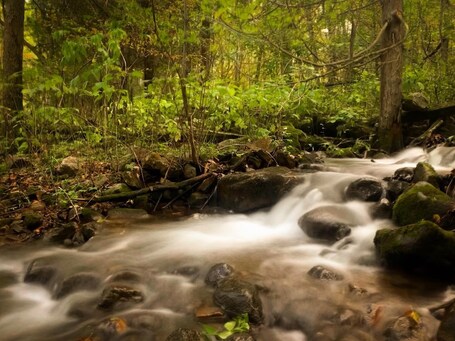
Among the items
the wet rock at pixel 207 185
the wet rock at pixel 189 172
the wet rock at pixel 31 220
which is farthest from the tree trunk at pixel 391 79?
the wet rock at pixel 31 220

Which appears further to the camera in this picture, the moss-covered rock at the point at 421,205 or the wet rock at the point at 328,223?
the wet rock at the point at 328,223

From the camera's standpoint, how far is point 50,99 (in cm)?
636

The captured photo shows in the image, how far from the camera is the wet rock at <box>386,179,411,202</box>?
4999mm

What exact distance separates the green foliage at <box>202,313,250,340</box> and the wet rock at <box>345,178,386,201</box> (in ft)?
9.69

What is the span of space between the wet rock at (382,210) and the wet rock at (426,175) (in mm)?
474

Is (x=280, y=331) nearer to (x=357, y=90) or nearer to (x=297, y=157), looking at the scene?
(x=297, y=157)

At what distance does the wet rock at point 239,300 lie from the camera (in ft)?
9.93

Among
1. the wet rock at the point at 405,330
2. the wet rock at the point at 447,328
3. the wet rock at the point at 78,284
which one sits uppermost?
the wet rock at the point at 447,328

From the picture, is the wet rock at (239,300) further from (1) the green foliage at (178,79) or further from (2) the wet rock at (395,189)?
(2) the wet rock at (395,189)

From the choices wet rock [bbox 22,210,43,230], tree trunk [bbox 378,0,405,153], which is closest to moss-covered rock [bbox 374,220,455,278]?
tree trunk [bbox 378,0,405,153]

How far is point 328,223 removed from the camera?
187 inches

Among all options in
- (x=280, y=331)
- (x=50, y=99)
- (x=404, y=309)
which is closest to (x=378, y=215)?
(x=404, y=309)

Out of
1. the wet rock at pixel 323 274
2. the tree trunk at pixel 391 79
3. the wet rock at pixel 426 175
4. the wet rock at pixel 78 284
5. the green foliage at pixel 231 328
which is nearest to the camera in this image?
the green foliage at pixel 231 328

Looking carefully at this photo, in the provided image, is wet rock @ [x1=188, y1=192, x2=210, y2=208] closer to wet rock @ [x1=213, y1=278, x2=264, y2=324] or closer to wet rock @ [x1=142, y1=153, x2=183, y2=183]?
wet rock @ [x1=142, y1=153, x2=183, y2=183]
